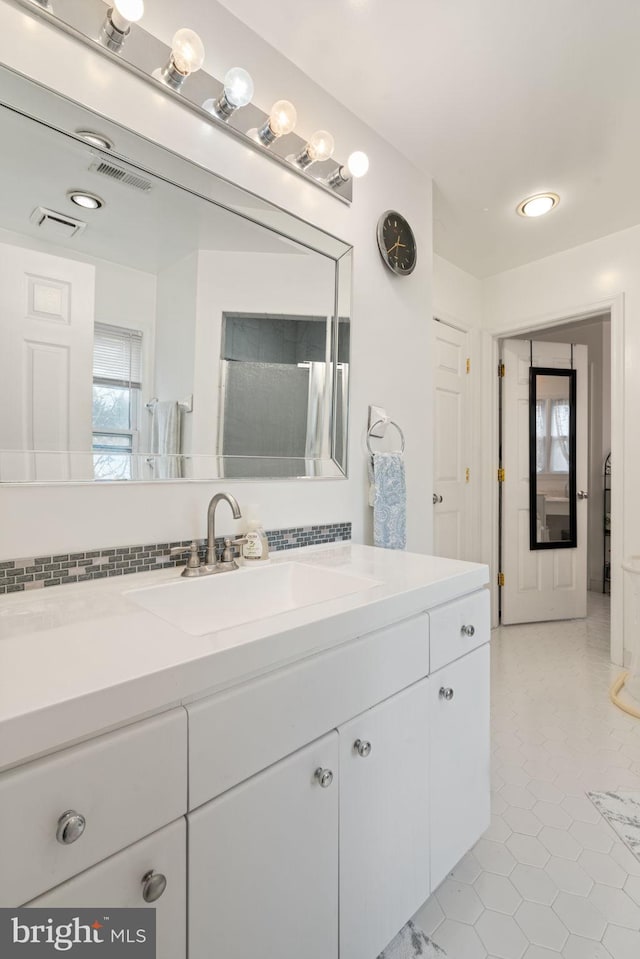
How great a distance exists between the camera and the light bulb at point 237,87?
1.26 metres

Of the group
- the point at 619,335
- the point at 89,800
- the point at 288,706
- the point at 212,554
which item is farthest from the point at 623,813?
the point at 619,335

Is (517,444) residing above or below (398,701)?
above

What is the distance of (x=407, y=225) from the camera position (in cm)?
197

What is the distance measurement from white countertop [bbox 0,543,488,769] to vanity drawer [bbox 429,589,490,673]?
2.7 inches

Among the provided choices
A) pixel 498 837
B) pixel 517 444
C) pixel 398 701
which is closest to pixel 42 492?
pixel 398 701

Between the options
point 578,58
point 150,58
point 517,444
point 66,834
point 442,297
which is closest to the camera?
point 66,834

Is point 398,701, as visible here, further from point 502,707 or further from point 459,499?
point 459,499

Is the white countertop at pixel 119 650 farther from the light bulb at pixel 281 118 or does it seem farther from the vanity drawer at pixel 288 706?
the light bulb at pixel 281 118

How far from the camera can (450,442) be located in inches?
120

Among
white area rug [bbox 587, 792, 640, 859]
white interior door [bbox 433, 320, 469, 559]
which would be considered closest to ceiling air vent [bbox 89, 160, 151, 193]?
white interior door [bbox 433, 320, 469, 559]

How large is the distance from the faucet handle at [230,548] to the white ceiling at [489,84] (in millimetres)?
1556

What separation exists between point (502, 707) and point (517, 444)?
192 cm

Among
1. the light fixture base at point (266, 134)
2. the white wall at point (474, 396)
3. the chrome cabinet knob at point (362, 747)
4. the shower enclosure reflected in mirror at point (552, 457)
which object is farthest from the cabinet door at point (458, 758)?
the shower enclosure reflected in mirror at point (552, 457)

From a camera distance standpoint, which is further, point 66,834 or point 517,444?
point 517,444
